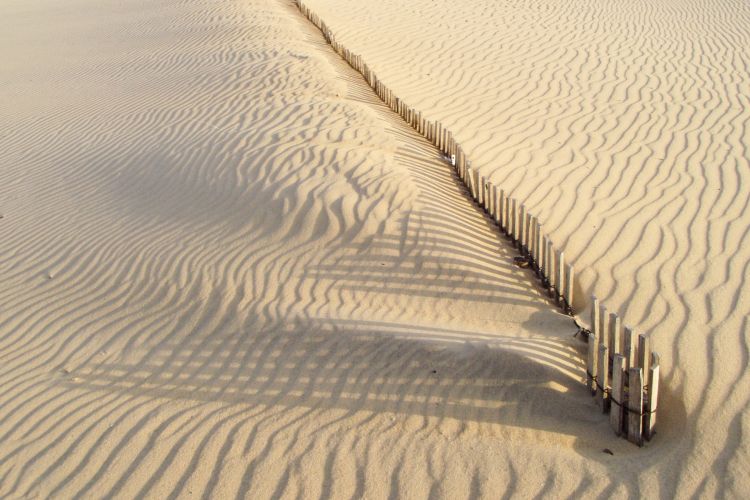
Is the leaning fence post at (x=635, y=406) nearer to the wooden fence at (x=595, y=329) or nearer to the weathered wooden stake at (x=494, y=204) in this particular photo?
the wooden fence at (x=595, y=329)

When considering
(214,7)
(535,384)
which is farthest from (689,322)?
(214,7)

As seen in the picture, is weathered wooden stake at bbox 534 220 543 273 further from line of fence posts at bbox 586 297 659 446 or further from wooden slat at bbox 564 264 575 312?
line of fence posts at bbox 586 297 659 446

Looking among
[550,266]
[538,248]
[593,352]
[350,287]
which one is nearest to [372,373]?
[350,287]

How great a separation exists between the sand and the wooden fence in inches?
6.8

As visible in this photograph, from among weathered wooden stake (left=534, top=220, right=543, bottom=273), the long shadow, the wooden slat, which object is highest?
weathered wooden stake (left=534, top=220, right=543, bottom=273)

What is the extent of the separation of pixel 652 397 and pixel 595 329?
703 millimetres

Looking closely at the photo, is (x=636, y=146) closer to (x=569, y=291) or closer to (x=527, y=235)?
(x=527, y=235)

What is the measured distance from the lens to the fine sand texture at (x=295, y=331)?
427 centimetres

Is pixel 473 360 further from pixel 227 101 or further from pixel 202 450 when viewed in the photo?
pixel 227 101

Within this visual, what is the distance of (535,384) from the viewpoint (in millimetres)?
4793

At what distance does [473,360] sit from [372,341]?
0.87 metres

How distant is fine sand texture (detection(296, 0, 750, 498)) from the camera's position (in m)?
4.64

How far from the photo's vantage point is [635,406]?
4141mm

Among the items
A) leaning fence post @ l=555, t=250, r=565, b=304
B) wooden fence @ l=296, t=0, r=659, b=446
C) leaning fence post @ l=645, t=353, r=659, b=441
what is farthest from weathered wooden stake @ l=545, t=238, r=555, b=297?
leaning fence post @ l=645, t=353, r=659, b=441
